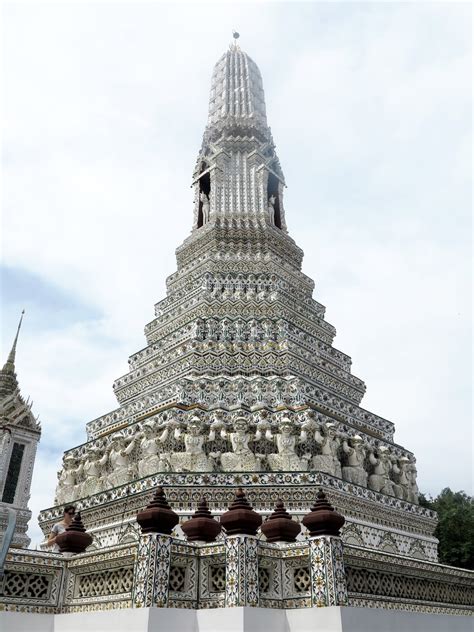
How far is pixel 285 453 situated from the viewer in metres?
13.7

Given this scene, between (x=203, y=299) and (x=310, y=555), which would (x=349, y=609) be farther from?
(x=203, y=299)

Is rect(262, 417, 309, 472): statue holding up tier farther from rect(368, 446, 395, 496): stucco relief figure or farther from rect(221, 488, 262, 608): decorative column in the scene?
rect(221, 488, 262, 608): decorative column

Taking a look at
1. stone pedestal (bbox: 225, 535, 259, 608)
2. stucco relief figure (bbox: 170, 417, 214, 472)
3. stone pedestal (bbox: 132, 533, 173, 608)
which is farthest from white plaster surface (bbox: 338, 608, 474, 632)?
stucco relief figure (bbox: 170, 417, 214, 472)

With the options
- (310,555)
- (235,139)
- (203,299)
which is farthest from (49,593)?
(235,139)

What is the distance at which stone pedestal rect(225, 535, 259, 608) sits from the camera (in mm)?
6637

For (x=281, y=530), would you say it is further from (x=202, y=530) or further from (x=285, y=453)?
(x=285, y=453)

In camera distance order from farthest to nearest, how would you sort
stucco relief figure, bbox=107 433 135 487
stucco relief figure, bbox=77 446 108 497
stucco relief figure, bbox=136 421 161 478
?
1. stucco relief figure, bbox=77 446 108 497
2. stucco relief figure, bbox=107 433 135 487
3. stucco relief figure, bbox=136 421 161 478

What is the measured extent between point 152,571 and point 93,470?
980 cm

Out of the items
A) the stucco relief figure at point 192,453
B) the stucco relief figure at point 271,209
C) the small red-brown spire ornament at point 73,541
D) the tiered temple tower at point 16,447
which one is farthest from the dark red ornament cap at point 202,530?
the tiered temple tower at point 16,447

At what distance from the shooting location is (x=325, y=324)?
21.1m

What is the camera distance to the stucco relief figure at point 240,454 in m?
13.5

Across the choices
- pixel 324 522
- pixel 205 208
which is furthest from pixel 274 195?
pixel 324 522

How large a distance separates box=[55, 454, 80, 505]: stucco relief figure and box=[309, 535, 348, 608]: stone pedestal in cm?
1093

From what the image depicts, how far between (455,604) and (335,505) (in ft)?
12.6
